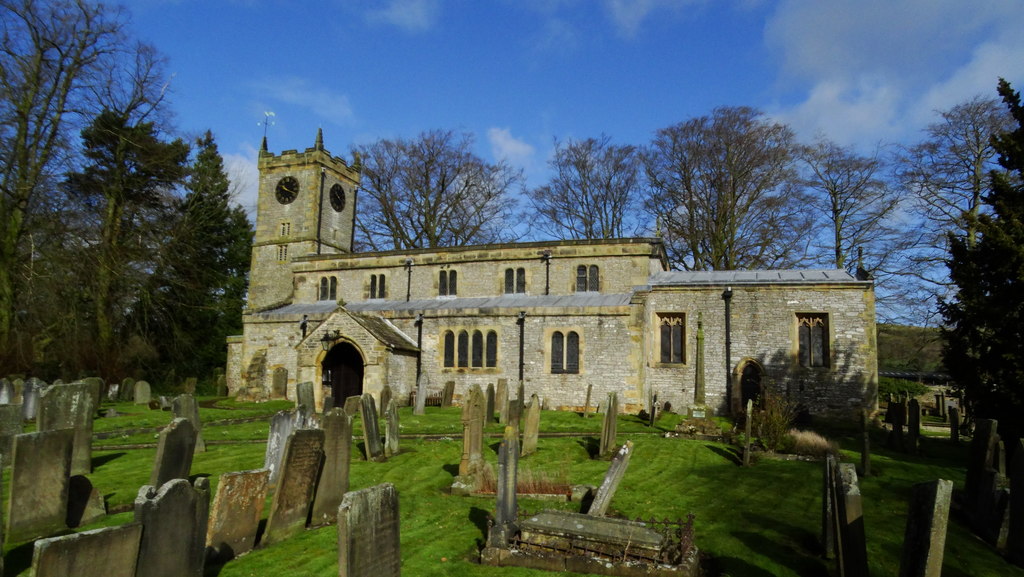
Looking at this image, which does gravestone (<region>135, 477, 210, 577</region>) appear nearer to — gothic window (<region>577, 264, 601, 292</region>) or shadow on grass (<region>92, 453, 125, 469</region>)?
shadow on grass (<region>92, 453, 125, 469</region>)

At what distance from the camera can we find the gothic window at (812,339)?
2275 cm

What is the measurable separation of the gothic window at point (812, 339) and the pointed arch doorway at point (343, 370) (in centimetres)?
1552

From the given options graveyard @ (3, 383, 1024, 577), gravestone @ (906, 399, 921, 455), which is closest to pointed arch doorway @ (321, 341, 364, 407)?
graveyard @ (3, 383, 1024, 577)

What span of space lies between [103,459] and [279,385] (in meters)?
15.1

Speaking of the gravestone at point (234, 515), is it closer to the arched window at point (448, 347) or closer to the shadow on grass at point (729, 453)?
the shadow on grass at point (729, 453)

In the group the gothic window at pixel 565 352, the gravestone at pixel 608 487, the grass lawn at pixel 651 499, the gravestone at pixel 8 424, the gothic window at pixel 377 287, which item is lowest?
the grass lawn at pixel 651 499

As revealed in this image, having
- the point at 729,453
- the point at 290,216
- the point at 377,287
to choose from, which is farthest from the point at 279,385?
the point at 729,453

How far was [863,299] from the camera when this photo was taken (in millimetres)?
22422

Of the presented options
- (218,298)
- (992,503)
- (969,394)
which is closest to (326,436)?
(992,503)

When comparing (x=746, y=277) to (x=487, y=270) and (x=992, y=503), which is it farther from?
(x=992, y=503)

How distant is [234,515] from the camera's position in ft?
24.0

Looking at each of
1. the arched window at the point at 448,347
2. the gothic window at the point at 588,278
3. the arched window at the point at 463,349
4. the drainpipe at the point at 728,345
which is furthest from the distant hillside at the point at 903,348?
the arched window at the point at 448,347

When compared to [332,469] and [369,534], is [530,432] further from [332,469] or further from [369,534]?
[369,534]

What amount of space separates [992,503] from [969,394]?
4.94 meters
